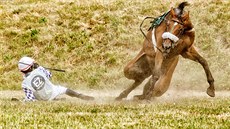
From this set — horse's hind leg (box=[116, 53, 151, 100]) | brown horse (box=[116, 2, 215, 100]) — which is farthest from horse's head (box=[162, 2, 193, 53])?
horse's hind leg (box=[116, 53, 151, 100])

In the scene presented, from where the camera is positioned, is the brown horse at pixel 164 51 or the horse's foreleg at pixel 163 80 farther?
the horse's foreleg at pixel 163 80

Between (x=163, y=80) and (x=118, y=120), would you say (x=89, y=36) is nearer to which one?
(x=163, y=80)

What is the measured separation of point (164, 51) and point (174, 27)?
60 cm

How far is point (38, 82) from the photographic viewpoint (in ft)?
43.2

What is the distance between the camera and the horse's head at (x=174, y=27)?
13.0 metres

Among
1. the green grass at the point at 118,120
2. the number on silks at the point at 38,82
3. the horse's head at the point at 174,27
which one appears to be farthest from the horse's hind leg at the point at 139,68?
the green grass at the point at 118,120

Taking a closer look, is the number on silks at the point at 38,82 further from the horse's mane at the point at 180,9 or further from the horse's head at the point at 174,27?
the horse's mane at the point at 180,9

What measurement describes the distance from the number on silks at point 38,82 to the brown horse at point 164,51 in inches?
98.5

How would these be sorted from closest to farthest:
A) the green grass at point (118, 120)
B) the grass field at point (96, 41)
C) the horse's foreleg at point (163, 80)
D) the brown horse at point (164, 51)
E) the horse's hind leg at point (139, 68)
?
the green grass at point (118, 120)
the brown horse at point (164, 51)
the horse's foreleg at point (163, 80)
the horse's hind leg at point (139, 68)
the grass field at point (96, 41)

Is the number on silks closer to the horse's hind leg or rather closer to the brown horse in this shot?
the brown horse

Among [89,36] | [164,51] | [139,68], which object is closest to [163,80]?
[139,68]

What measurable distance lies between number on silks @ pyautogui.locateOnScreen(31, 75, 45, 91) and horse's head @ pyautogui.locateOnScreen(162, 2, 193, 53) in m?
2.87

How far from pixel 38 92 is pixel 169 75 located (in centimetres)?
341

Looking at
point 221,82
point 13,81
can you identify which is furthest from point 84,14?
point 221,82
